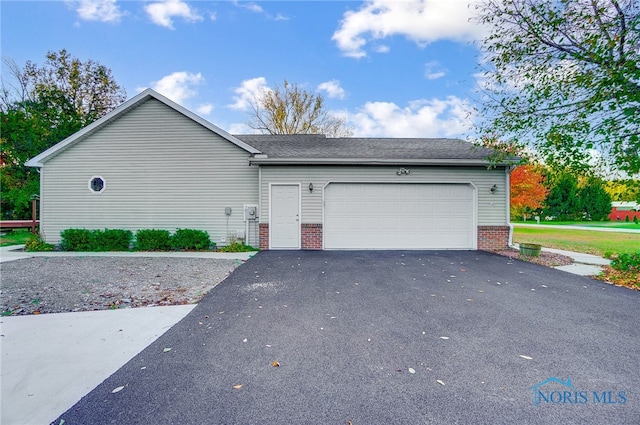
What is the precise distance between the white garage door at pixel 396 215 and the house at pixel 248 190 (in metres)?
0.03

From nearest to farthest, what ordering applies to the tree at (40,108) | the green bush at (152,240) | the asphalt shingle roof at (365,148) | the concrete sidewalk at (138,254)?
the concrete sidewalk at (138,254)
the green bush at (152,240)
the asphalt shingle roof at (365,148)
the tree at (40,108)

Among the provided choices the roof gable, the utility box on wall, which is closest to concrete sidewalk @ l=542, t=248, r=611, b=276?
the utility box on wall

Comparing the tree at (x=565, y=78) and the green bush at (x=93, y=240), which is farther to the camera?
the green bush at (x=93, y=240)

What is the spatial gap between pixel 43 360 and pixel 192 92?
13.8 meters

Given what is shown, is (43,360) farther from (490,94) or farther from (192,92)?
(192,92)

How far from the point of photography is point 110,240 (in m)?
9.35

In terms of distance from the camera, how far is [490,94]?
290 inches

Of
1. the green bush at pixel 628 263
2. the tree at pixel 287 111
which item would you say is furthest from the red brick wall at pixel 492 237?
the tree at pixel 287 111

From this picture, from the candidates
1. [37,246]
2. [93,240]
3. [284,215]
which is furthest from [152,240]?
[284,215]

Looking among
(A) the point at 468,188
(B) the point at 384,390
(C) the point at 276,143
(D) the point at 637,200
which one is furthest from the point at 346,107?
(B) the point at 384,390

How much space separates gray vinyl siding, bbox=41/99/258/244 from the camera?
9.67 m

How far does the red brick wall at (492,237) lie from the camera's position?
9516 mm

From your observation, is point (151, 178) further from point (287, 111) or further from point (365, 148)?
point (287, 111)

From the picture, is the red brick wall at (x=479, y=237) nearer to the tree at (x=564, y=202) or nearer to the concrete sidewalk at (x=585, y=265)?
the concrete sidewalk at (x=585, y=265)
